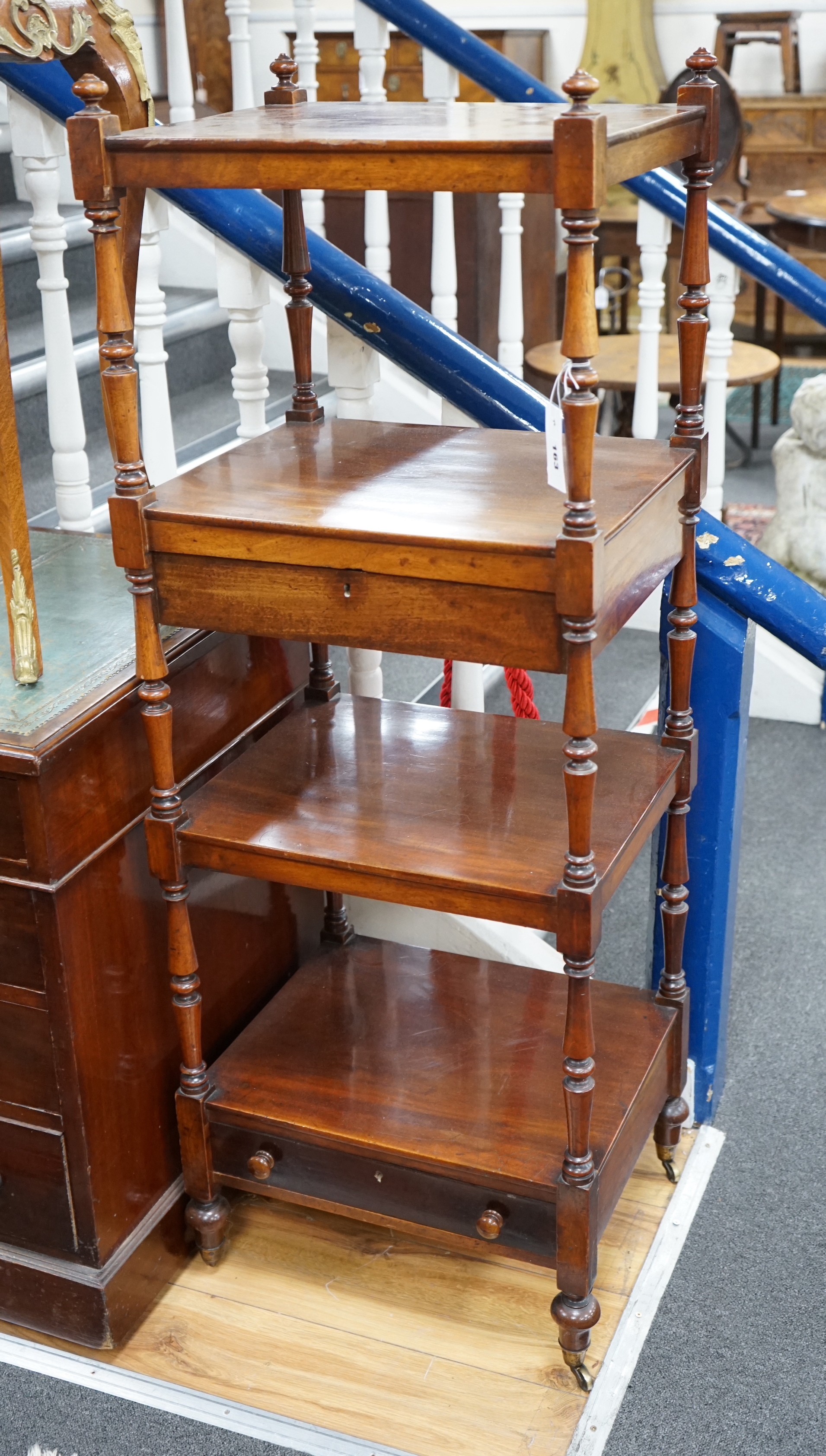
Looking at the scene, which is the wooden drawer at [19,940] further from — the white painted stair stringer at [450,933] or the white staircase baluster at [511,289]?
the white staircase baluster at [511,289]

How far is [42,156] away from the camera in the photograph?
87.1 inches

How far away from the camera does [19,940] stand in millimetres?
1733

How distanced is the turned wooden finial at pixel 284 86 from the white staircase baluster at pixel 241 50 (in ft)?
3.23

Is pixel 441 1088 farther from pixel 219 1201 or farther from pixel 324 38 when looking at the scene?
pixel 324 38

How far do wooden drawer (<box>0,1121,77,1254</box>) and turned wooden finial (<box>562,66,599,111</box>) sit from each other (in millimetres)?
1301

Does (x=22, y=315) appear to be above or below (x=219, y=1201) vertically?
above

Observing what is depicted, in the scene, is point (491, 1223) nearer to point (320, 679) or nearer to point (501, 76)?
point (320, 679)

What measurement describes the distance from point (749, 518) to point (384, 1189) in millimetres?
3620

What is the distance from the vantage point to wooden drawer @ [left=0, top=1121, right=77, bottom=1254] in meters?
1.83

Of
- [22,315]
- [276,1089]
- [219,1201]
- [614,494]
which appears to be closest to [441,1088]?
[276,1089]

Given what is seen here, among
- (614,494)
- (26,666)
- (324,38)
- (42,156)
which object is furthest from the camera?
(324,38)

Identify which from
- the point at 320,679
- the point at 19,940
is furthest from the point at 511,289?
the point at 19,940

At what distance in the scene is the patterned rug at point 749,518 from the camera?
4.87m

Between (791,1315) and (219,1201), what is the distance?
2.54 feet
